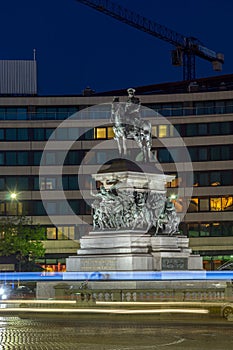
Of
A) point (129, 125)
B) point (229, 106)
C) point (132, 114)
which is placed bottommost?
point (129, 125)

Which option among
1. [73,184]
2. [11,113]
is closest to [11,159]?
[11,113]

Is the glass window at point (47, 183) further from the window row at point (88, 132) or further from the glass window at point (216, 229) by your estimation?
the glass window at point (216, 229)

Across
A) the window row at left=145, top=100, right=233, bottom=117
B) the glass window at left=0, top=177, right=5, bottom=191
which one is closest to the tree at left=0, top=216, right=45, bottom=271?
the glass window at left=0, top=177, right=5, bottom=191

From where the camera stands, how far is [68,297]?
4528 cm

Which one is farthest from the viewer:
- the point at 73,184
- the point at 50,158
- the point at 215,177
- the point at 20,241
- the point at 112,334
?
the point at 50,158

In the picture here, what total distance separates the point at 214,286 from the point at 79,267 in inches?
299

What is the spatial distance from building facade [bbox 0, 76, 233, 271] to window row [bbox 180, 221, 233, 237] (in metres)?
0.12

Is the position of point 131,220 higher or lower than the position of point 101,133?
lower

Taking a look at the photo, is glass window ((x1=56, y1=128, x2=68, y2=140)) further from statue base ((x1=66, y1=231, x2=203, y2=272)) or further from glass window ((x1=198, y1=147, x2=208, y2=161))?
statue base ((x1=66, y1=231, x2=203, y2=272))

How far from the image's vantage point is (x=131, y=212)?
5178cm

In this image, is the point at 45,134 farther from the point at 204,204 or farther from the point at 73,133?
the point at 204,204

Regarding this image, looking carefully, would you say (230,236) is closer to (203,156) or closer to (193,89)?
(203,156)

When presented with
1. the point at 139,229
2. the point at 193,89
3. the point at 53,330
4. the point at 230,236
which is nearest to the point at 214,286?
the point at 139,229

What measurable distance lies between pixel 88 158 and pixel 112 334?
91691 mm
